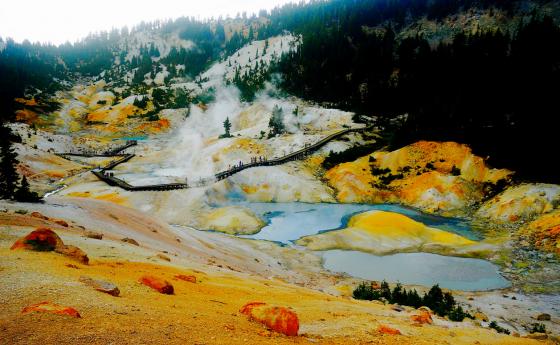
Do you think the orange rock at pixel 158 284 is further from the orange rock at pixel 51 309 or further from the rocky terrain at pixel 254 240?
the orange rock at pixel 51 309

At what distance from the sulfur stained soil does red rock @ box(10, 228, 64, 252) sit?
0.48 meters

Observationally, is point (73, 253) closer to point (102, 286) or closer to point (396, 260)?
point (102, 286)

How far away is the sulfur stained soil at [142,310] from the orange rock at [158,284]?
31 cm

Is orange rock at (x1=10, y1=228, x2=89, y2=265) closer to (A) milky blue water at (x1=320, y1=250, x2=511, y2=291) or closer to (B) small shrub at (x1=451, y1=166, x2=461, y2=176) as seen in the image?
(A) milky blue water at (x1=320, y1=250, x2=511, y2=291)

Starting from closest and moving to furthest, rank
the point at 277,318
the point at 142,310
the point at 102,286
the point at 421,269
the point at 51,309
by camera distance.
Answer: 1. the point at 51,309
2. the point at 142,310
3. the point at 277,318
4. the point at 102,286
5. the point at 421,269

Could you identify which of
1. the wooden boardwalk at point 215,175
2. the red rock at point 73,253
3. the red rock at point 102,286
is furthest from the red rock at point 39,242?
the wooden boardwalk at point 215,175

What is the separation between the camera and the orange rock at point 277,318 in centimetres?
1098

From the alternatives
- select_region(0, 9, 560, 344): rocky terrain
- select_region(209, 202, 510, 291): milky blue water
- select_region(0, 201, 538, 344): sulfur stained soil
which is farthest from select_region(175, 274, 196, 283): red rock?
select_region(209, 202, 510, 291): milky blue water

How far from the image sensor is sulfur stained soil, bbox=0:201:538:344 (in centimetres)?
821

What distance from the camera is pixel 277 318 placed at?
11.1m

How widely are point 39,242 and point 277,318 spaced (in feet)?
32.8

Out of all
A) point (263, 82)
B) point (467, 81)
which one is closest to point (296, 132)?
point (467, 81)

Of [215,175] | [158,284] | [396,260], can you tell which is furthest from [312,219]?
[158,284]

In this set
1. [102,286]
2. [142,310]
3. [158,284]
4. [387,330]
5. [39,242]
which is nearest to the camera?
[142,310]
